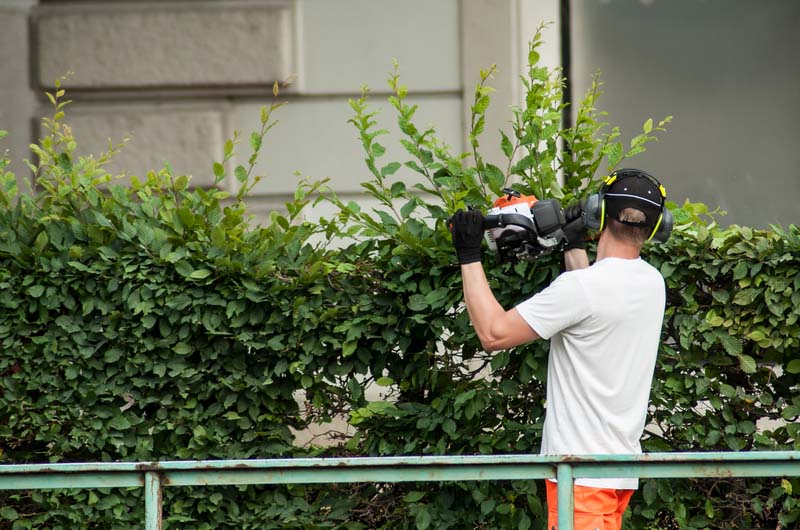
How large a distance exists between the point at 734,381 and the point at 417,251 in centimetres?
130

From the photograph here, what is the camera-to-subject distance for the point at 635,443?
3.34 m

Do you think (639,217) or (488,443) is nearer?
(639,217)

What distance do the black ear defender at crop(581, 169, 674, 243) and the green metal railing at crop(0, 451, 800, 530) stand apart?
37.4 inches

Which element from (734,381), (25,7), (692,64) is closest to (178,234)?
(734,381)

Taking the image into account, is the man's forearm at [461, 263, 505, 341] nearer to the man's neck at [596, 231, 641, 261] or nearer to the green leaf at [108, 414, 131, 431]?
the man's neck at [596, 231, 641, 261]

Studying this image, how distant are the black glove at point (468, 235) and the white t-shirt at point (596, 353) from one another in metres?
0.28

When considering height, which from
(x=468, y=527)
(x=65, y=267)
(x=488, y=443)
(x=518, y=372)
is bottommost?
(x=468, y=527)

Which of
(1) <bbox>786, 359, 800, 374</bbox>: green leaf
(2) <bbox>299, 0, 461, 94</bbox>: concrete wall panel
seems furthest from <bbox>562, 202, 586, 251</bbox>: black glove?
(2) <bbox>299, 0, 461, 94</bbox>: concrete wall panel

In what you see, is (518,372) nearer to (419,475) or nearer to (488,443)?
(488,443)

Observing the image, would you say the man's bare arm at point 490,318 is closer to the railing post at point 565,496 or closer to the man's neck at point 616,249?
the man's neck at point 616,249

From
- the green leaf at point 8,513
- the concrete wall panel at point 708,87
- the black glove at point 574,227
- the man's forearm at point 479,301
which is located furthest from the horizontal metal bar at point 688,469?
the concrete wall panel at point 708,87

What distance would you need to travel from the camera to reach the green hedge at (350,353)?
388cm

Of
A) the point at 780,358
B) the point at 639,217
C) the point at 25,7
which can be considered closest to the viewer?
the point at 639,217

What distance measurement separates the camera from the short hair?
330 centimetres
